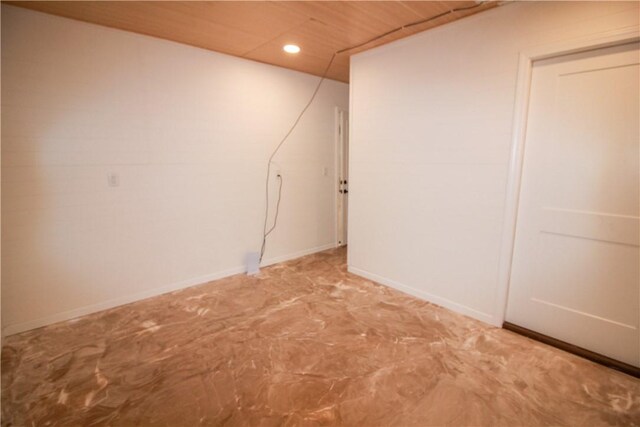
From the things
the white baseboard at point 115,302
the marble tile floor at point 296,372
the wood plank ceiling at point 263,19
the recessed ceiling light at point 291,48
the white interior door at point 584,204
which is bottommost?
the marble tile floor at point 296,372

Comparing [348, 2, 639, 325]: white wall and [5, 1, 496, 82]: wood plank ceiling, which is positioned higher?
[5, 1, 496, 82]: wood plank ceiling

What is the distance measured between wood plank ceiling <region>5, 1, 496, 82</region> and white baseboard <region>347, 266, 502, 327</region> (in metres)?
2.32

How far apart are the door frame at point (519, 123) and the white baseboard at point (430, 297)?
90mm

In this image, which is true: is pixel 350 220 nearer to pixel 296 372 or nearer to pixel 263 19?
pixel 296 372

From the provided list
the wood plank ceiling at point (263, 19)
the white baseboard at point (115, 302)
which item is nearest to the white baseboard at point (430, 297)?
the white baseboard at point (115, 302)

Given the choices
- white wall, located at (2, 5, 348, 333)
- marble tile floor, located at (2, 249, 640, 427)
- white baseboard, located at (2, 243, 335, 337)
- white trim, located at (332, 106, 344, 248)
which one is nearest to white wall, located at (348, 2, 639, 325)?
marble tile floor, located at (2, 249, 640, 427)

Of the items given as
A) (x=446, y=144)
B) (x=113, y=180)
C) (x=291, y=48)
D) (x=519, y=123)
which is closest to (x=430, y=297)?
(x=446, y=144)

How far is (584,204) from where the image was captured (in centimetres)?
209

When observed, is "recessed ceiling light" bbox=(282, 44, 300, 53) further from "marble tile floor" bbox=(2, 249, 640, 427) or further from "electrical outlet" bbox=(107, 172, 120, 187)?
"marble tile floor" bbox=(2, 249, 640, 427)

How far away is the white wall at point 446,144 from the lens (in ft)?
7.39

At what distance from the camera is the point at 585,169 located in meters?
2.07

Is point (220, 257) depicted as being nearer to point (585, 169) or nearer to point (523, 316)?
point (523, 316)

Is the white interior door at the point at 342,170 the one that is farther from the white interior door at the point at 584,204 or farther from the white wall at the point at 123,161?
the white interior door at the point at 584,204

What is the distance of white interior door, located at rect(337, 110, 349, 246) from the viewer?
4.49 metres
